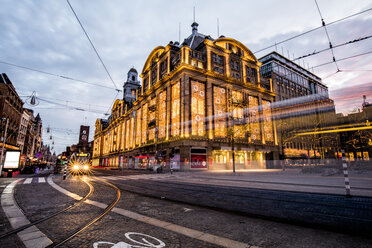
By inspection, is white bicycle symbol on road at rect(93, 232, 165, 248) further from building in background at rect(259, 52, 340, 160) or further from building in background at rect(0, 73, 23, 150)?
building in background at rect(0, 73, 23, 150)

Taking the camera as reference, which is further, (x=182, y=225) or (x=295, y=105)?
(x=295, y=105)

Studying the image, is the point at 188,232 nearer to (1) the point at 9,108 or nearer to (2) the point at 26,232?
(2) the point at 26,232

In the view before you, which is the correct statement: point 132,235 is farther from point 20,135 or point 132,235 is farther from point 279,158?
point 20,135

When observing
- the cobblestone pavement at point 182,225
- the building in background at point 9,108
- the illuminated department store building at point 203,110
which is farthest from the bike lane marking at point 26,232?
the building in background at point 9,108

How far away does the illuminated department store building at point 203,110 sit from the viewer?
3425 cm

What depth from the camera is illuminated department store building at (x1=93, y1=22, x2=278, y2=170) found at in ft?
112

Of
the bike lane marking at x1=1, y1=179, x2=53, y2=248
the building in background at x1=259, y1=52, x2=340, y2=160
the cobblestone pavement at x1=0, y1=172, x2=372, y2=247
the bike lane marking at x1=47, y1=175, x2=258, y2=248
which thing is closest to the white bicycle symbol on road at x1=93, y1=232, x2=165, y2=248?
Answer: the cobblestone pavement at x1=0, y1=172, x2=372, y2=247

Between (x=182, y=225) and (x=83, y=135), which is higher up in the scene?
(x=83, y=135)

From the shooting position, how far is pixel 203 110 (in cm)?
3641

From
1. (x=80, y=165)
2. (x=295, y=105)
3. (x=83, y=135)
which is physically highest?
(x=295, y=105)

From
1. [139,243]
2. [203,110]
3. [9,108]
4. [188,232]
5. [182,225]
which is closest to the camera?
[139,243]

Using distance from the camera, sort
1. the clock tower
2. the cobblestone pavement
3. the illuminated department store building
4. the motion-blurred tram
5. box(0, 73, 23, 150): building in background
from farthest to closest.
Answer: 1. the clock tower
2. the illuminated department store building
3. box(0, 73, 23, 150): building in background
4. the motion-blurred tram
5. the cobblestone pavement

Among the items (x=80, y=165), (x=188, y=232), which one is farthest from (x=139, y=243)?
(x=80, y=165)

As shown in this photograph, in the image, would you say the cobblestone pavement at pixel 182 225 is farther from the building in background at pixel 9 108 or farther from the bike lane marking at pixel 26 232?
the building in background at pixel 9 108
